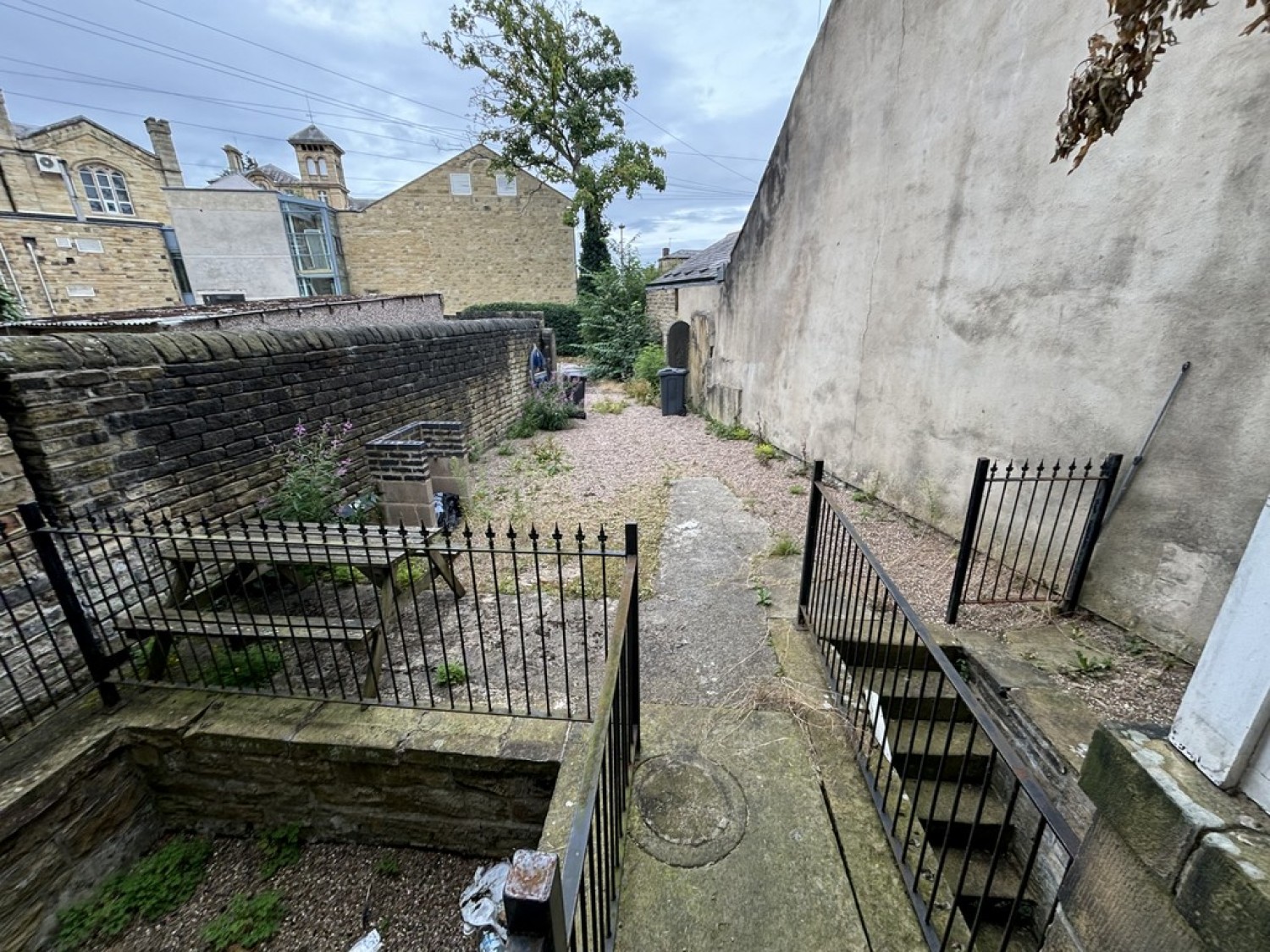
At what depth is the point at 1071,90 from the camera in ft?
6.50

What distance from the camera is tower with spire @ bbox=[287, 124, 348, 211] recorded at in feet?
94.0

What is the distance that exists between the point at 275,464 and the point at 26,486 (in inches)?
63.4

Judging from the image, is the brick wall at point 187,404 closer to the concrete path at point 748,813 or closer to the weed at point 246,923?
the weed at point 246,923

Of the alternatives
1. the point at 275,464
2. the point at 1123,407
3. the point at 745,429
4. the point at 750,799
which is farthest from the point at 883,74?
the point at 275,464

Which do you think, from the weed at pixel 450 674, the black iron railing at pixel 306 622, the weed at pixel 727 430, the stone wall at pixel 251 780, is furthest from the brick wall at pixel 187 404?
the weed at pixel 727 430

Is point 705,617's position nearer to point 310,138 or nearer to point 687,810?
point 687,810

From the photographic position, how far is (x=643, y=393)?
13.0 meters

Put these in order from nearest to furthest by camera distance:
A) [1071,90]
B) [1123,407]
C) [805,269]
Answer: [1071,90] < [1123,407] < [805,269]

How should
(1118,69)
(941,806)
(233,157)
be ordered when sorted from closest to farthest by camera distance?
(1118,69) → (941,806) → (233,157)

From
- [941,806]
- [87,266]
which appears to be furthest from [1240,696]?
[87,266]

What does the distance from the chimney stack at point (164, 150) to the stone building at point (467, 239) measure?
9093mm

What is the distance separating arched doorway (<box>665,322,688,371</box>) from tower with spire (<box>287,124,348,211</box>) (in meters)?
25.7

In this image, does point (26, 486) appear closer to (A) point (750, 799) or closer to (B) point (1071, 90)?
(A) point (750, 799)

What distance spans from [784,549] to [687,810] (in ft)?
9.43
